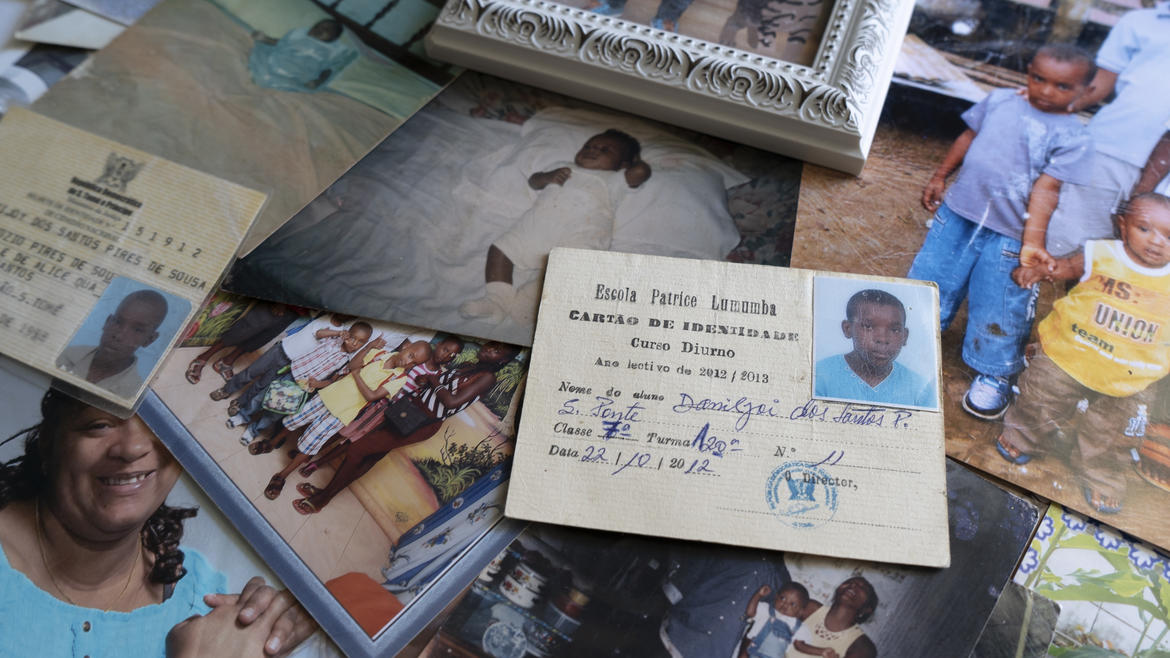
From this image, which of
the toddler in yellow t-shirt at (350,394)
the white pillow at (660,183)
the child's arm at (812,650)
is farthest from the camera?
the white pillow at (660,183)

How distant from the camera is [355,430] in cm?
94

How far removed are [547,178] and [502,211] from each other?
0.27ft

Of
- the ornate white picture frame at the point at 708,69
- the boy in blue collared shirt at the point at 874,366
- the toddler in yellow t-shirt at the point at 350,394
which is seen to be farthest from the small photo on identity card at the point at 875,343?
the toddler in yellow t-shirt at the point at 350,394

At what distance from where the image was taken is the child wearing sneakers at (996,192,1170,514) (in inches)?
35.6

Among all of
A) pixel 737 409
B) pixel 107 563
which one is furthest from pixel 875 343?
pixel 107 563

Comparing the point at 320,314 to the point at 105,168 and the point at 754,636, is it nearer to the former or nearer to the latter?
the point at 105,168

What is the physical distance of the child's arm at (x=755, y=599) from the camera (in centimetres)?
84

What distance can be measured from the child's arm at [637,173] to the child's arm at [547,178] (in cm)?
8

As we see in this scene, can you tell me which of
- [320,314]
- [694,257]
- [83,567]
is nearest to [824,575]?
[694,257]

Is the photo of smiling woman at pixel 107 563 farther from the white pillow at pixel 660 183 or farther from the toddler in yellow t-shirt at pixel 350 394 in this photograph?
the white pillow at pixel 660 183

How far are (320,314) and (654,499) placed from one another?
0.50 metres

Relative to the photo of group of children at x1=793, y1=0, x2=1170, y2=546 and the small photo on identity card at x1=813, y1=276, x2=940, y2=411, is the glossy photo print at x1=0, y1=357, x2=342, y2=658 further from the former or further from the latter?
the photo of group of children at x1=793, y1=0, x2=1170, y2=546

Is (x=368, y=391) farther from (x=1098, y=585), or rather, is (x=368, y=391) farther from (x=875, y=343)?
(x=1098, y=585)

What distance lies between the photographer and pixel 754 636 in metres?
0.83
